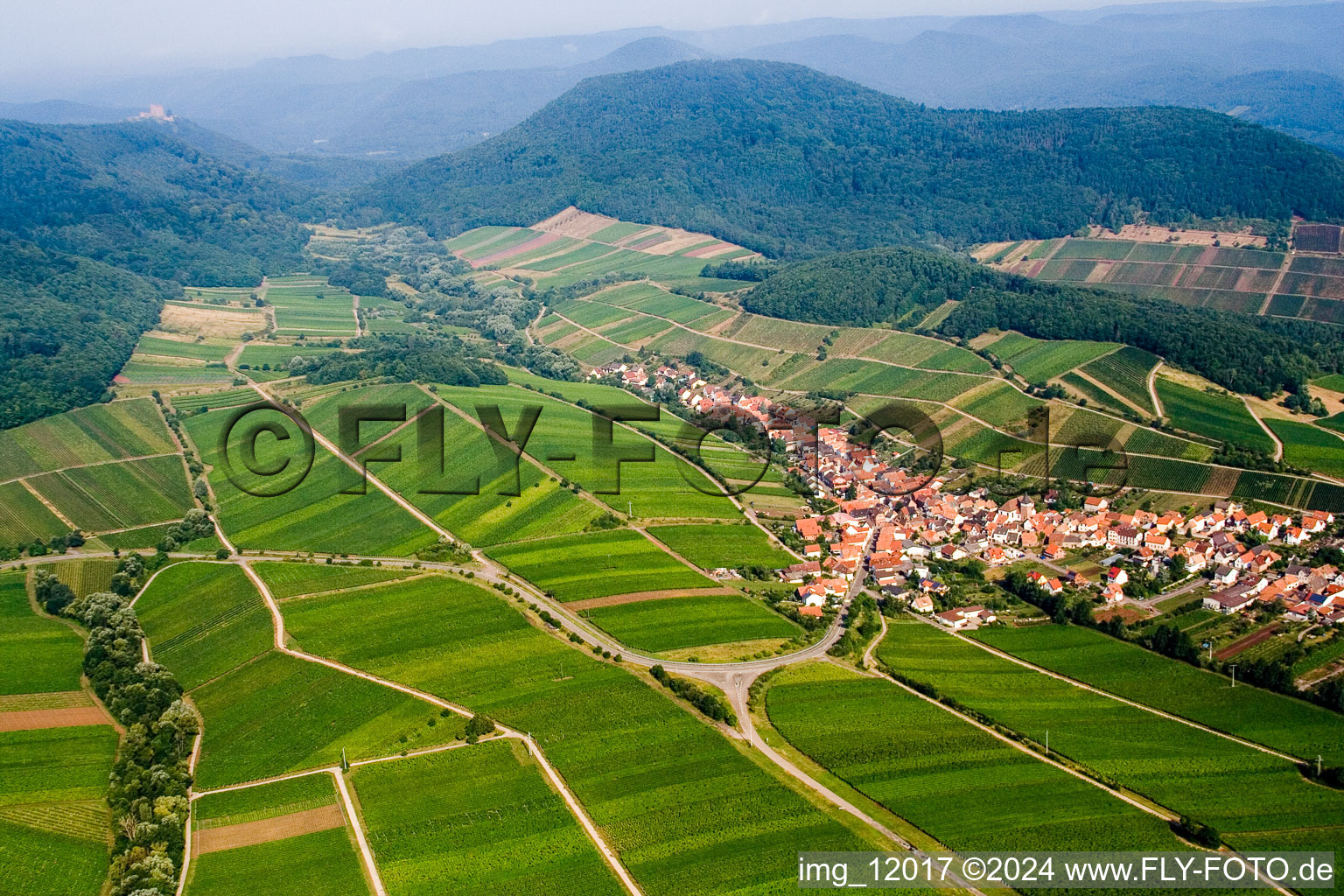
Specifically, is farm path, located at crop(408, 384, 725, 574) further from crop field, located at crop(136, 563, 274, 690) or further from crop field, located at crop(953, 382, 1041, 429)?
crop field, located at crop(953, 382, 1041, 429)

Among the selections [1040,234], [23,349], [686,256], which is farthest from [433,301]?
[1040,234]

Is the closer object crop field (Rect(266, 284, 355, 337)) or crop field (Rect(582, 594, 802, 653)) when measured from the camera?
crop field (Rect(582, 594, 802, 653))

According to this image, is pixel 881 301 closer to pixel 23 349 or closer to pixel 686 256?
pixel 686 256

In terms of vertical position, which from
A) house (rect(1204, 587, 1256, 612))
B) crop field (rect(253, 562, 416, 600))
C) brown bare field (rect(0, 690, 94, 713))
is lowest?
brown bare field (rect(0, 690, 94, 713))

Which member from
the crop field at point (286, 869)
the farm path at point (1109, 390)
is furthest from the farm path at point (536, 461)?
the farm path at point (1109, 390)

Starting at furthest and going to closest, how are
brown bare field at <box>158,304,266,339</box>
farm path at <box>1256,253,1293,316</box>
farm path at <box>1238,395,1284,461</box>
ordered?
brown bare field at <box>158,304,266,339</box> → farm path at <box>1256,253,1293,316</box> → farm path at <box>1238,395,1284,461</box>

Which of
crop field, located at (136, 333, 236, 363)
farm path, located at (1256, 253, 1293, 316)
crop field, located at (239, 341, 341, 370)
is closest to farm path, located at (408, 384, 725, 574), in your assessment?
crop field, located at (239, 341, 341, 370)

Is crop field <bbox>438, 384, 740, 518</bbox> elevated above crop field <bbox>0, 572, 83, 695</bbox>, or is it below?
above

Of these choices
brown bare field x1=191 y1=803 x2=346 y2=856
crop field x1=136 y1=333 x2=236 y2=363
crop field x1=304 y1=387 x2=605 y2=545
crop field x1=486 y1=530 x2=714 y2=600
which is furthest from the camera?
crop field x1=136 y1=333 x2=236 y2=363
